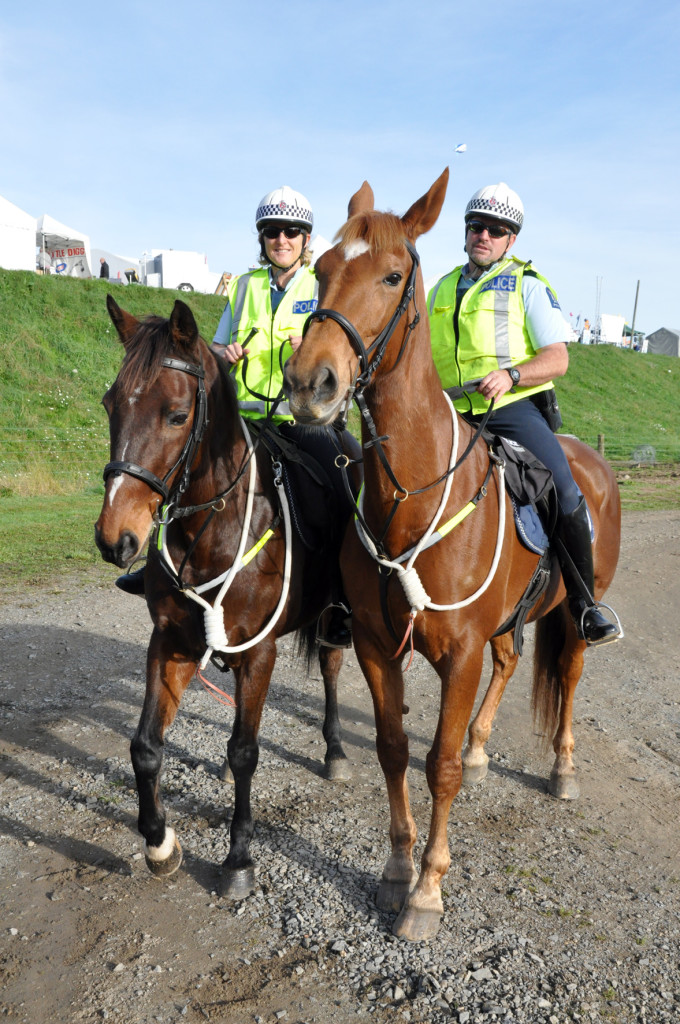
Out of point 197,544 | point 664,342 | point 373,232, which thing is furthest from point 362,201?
point 664,342

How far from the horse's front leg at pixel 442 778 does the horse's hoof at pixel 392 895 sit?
149mm

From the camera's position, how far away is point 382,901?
11.7 feet

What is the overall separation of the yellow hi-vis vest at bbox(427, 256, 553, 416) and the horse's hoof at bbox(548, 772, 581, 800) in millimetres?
2258

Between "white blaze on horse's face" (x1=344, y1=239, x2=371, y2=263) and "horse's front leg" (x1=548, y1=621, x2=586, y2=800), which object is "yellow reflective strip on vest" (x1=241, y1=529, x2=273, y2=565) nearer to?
"white blaze on horse's face" (x1=344, y1=239, x2=371, y2=263)

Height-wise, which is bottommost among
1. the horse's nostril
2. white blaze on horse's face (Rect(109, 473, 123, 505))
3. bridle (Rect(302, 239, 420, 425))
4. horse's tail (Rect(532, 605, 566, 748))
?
→ horse's tail (Rect(532, 605, 566, 748))

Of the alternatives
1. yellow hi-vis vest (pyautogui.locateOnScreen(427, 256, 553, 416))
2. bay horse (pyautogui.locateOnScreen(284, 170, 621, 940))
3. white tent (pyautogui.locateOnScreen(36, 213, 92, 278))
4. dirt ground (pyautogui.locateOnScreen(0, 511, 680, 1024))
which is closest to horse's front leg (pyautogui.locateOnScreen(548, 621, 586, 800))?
dirt ground (pyautogui.locateOnScreen(0, 511, 680, 1024))

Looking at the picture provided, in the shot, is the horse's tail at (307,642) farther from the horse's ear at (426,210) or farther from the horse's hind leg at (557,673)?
the horse's ear at (426,210)

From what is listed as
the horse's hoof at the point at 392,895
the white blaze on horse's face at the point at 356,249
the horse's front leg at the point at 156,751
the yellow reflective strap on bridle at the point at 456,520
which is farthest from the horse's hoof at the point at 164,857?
the white blaze on horse's face at the point at 356,249

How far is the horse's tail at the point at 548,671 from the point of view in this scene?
4.98 meters

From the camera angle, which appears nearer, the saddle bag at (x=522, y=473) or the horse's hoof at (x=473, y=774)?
the saddle bag at (x=522, y=473)

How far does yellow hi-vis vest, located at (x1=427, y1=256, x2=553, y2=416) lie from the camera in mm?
4152

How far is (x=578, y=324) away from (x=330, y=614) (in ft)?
196

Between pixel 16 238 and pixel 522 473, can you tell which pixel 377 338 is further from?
pixel 16 238

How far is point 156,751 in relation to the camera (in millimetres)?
3588
